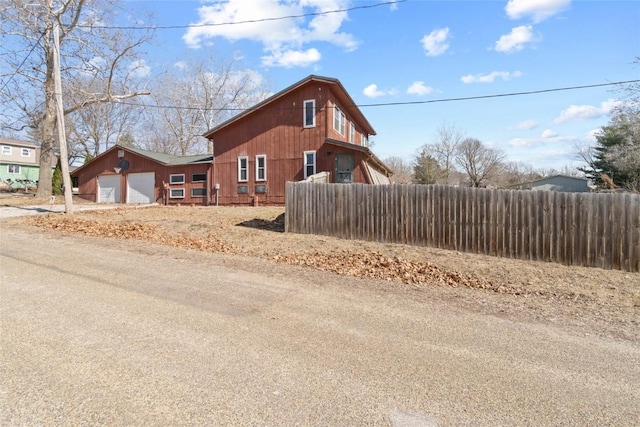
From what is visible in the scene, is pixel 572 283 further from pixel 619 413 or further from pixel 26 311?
pixel 26 311

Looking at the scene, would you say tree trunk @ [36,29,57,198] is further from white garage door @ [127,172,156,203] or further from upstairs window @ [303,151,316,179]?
upstairs window @ [303,151,316,179]

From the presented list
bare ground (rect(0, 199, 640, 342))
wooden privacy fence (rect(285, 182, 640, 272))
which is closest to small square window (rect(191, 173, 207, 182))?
bare ground (rect(0, 199, 640, 342))

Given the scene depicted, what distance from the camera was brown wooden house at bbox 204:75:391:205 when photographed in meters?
17.5

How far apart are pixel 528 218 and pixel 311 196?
219 inches

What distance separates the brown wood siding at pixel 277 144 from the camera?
17781 mm

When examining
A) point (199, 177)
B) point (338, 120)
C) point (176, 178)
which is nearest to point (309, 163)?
point (338, 120)

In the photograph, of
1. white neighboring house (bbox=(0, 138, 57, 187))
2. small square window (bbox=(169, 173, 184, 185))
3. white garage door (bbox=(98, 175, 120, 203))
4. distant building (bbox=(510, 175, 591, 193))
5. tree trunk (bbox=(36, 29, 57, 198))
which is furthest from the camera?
white neighboring house (bbox=(0, 138, 57, 187))

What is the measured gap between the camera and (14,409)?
7.33 feet

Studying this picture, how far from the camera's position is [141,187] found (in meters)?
23.5

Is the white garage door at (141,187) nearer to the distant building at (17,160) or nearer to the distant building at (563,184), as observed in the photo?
the distant building at (17,160)

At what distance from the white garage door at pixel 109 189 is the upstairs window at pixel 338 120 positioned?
53.0 feet

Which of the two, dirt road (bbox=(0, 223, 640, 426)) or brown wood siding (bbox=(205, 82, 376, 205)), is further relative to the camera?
brown wood siding (bbox=(205, 82, 376, 205))

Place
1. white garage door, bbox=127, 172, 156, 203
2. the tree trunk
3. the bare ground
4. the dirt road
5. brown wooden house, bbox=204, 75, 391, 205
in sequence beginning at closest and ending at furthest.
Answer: the dirt road, the bare ground, brown wooden house, bbox=204, 75, 391, 205, the tree trunk, white garage door, bbox=127, 172, 156, 203

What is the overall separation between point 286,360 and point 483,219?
22.5 feet
